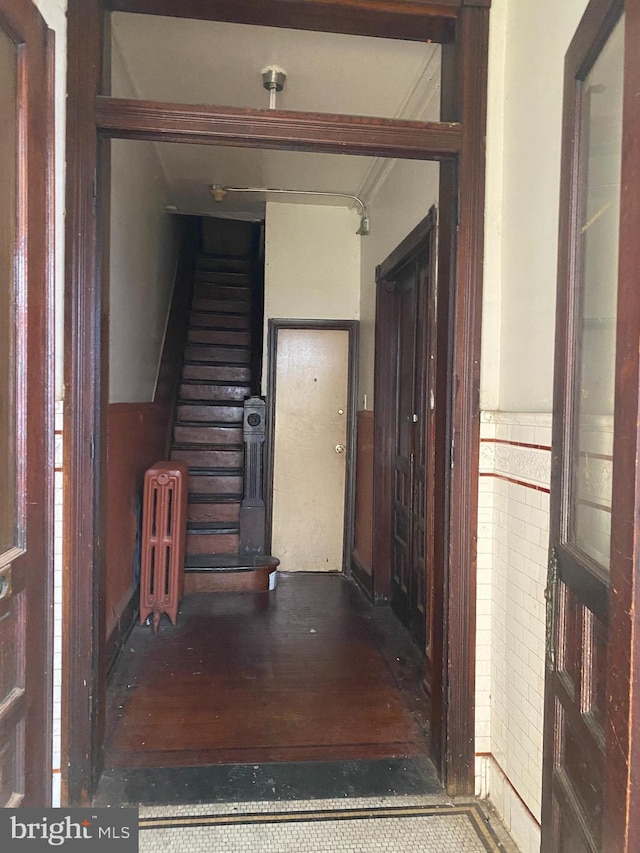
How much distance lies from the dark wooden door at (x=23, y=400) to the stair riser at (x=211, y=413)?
320 centimetres

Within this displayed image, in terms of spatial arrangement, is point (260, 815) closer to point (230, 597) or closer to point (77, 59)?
point (230, 597)

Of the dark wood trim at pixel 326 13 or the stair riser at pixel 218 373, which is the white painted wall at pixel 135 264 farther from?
the dark wood trim at pixel 326 13

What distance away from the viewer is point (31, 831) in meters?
1.28

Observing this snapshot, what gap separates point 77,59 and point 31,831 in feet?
6.90

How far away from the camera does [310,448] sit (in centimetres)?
434

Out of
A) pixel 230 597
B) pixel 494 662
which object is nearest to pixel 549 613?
pixel 494 662

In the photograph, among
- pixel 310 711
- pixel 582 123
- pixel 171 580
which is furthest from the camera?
pixel 171 580

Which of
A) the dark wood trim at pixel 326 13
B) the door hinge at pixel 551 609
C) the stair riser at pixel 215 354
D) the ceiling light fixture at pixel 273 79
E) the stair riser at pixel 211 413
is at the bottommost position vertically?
the door hinge at pixel 551 609

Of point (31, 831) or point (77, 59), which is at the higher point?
point (77, 59)

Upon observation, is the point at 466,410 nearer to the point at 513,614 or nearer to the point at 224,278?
the point at 513,614

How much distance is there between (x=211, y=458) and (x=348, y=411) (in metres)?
1.17

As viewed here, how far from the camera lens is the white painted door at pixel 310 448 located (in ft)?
14.2
